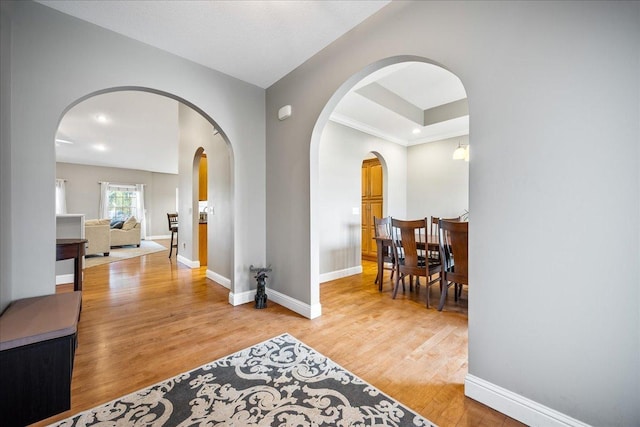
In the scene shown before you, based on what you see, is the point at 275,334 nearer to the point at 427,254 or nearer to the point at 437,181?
the point at 427,254

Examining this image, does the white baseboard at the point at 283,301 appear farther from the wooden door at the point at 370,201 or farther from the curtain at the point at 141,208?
the curtain at the point at 141,208

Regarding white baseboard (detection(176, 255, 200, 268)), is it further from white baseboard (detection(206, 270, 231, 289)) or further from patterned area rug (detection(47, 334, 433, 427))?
patterned area rug (detection(47, 334, 433, 427))

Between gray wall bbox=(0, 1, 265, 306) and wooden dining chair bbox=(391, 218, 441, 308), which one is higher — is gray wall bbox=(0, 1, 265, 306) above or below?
above

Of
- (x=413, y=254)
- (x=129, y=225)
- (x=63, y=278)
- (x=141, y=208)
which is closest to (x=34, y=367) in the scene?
(x=413, y=254)

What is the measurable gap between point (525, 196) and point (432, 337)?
1519mm

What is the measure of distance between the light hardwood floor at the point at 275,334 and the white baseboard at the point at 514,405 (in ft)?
0.14

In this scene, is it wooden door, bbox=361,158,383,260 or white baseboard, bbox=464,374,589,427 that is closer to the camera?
white baseboard, bbox=464,374,589,427

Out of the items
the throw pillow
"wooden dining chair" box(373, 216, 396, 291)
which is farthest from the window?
"wooden dining chair" box(373, 216, 396, 291)

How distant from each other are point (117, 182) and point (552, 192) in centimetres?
1262

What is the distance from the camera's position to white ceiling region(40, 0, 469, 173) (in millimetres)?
2025

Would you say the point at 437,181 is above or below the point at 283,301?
above

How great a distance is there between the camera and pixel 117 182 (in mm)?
10023

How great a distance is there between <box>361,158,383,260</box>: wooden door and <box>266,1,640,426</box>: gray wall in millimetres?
3866

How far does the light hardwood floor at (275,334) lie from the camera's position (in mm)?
1584
